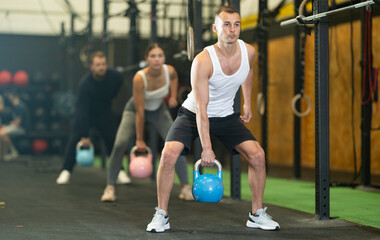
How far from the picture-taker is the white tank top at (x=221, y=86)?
11.0ft

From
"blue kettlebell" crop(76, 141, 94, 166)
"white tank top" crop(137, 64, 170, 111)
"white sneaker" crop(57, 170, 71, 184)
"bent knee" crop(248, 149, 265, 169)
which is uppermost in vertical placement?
"white tank top" crop(137, 64, 170, 111)

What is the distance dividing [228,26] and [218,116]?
517 millimetres

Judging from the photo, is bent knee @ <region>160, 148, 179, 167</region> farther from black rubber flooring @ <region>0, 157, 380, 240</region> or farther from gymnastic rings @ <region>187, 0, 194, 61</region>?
gymnastic rings @ <region>187, 0, 194, 61</region>

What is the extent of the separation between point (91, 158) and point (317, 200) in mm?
3072

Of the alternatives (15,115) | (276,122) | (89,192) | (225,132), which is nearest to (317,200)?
(225,132)

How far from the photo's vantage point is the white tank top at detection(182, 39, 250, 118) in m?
3.34

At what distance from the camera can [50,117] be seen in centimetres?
1235

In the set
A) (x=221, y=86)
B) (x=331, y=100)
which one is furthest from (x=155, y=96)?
(x=331, y=100)


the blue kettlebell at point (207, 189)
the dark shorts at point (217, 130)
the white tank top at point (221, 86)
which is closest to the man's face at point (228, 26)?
the white tank top at point (221, 86)

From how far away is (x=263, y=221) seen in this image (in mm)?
3496

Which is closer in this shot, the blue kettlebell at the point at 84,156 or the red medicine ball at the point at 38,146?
the blue kettlebell at the point at 84,156

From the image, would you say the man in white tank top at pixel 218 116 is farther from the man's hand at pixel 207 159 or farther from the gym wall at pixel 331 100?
the gym wall at pixel 331 100

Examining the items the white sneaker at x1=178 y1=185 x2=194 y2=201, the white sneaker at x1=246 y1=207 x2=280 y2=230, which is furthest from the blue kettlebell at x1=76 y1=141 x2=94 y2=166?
the white sneaker at x1=246 y1=207 x2=280 y2=230

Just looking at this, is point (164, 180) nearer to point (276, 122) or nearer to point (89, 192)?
point (89, 192)
